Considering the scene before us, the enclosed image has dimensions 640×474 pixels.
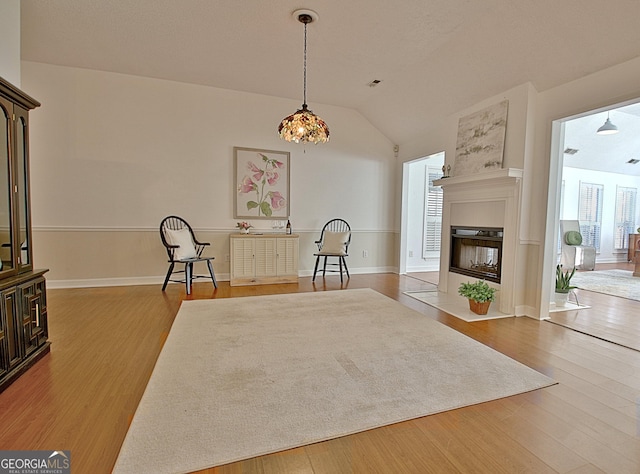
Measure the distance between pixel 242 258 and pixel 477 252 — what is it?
136 inches

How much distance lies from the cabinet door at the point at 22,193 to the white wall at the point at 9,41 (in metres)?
0.27

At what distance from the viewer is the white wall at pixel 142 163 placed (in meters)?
4.27

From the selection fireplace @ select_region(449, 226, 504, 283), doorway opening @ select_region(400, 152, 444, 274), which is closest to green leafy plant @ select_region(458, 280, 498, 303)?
fireplace @ select_region(449, 226, 504, 283)

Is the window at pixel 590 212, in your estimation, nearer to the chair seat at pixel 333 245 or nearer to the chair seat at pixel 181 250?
the chair seat at pixel 333 245

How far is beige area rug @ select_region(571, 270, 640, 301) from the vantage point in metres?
4.54

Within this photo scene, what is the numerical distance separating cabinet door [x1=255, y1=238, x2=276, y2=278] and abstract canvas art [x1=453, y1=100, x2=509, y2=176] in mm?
3007

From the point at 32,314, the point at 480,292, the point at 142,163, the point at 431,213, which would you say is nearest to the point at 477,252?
the point at 480,292

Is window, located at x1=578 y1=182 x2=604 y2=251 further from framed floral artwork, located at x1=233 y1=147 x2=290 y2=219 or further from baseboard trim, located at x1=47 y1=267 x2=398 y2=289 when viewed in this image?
baseboard trim, located at x1=47 y1=267 x2=398 y2=289

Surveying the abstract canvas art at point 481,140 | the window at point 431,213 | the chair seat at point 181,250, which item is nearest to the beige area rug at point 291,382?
the chair seat at point 181,250

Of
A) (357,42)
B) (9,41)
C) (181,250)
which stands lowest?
(181,250)

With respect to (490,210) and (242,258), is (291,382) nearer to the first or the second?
(242,258)

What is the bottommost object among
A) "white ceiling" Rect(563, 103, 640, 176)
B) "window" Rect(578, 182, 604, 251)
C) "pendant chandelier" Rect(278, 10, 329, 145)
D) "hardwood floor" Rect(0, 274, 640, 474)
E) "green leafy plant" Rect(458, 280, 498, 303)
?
"hardwood floor" Rect(0, 274, 640, 474)

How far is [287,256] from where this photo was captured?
5.04 metres

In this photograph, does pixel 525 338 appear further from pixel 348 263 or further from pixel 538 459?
pixel 348 263
